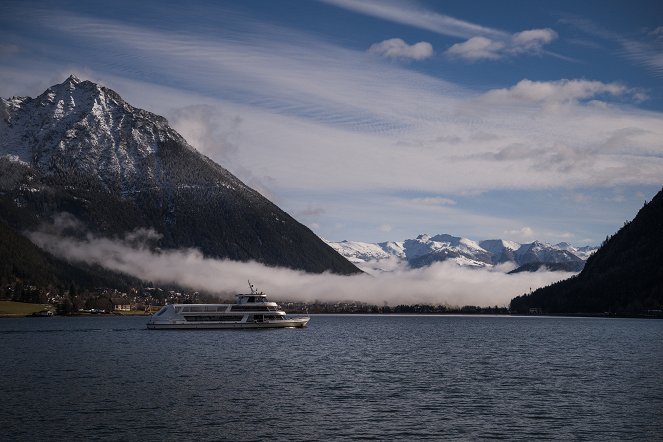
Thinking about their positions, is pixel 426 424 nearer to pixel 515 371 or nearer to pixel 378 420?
pixel 378 420

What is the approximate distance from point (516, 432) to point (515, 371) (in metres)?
50.4

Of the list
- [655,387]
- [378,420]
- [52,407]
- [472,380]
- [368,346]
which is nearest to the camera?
[378,420]

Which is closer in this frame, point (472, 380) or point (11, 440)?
point (11, 440)

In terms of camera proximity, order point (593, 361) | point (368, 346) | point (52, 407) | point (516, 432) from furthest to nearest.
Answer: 1. point (368, 346)
2. point (593, 361)
3. point (52, 407)
4. point (516, 432)

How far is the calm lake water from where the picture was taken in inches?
2591

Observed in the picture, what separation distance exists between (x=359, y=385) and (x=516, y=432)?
3278cm

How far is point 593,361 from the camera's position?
13338 cm

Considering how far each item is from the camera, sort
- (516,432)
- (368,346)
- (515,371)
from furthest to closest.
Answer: (368,346) < (515,371) < (516,432)

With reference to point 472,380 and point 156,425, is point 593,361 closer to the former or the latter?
point 472,380

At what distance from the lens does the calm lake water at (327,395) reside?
65.8 metres

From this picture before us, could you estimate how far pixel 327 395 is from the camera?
86.4 meters

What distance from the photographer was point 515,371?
114 meters

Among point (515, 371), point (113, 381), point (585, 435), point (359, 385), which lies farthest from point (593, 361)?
point (113, 381)

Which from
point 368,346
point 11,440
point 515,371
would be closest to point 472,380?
point 515,371
